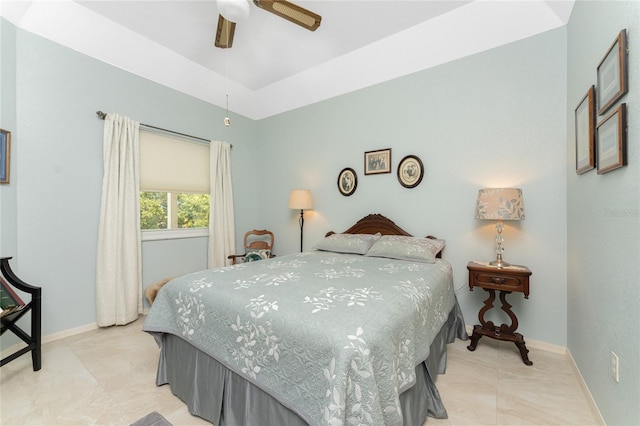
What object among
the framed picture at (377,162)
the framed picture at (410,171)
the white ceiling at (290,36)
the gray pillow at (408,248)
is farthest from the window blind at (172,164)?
the framed picture at (410,171)

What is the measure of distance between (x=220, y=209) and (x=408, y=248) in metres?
2.64

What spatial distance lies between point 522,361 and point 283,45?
385 cm

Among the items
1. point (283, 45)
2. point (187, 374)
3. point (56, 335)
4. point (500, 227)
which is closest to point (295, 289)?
point (187, 374)

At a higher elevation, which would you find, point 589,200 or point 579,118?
point 579,118

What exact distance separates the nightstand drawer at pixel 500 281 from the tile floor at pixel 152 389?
1.93ft

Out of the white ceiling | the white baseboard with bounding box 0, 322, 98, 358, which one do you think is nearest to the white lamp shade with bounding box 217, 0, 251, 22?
the white ceiling

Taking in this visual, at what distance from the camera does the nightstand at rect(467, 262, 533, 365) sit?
7.23 feet

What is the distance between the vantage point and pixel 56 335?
2.57 metres

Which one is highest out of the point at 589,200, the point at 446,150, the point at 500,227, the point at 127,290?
the point at 446,150

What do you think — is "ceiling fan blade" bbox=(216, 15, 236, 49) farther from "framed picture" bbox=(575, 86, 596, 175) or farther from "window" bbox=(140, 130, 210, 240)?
"framed picture" bbox=(575, 86, 596, 175)

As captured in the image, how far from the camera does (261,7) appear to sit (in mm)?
1953

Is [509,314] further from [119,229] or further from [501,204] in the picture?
[119,229]

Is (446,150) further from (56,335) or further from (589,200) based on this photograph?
(56,335)

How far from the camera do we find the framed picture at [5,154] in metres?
2.20
